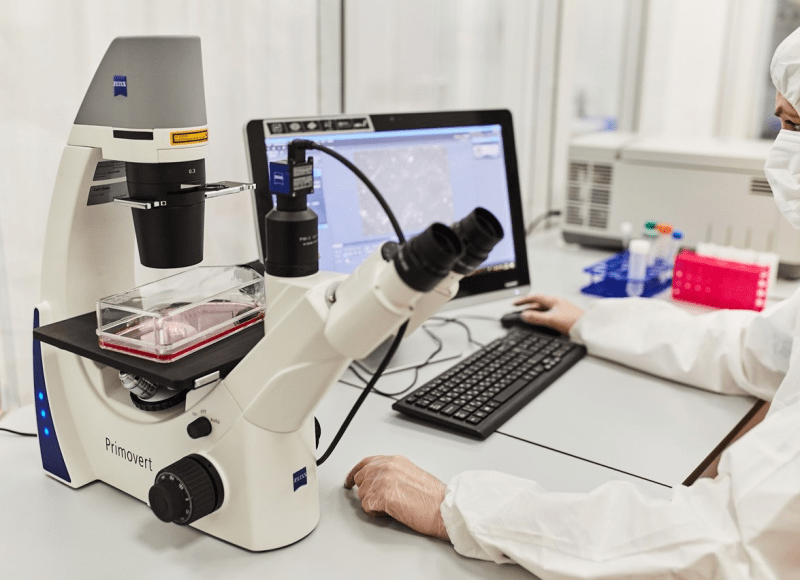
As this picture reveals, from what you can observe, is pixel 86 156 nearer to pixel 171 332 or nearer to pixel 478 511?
pixel 171 332

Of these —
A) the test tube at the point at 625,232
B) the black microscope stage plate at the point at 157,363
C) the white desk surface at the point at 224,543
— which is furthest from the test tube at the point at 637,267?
the black microscope stage plate at the point at 157,363

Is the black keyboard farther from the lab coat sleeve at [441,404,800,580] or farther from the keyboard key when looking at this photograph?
the lab coat sleeve at [441,404,800,580]

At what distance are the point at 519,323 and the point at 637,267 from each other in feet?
1.50

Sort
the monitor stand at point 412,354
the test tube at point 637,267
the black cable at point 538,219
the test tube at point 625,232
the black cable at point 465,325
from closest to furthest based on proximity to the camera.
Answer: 1. the monitor stand at point 412,354
2. the black cable at point 465,325
3. the test tube at point 637,267
4. the test tube at point 625,232
5. the black cable at point 538,219

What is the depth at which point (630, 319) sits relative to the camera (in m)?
1.38

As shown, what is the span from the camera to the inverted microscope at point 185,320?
68 centimetres

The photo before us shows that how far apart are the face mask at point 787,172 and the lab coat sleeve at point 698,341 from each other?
177 millimetres

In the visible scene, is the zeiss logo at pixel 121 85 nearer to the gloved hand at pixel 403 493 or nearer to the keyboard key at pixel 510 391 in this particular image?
the gloved hand at pixel 403 493

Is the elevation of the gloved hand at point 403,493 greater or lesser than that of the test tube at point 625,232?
lesser

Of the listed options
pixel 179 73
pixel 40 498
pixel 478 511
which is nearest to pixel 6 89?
pixel 179 73

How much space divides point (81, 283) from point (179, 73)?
0.31m

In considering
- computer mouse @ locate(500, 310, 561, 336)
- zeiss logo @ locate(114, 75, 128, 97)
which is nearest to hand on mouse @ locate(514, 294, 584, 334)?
computer mouse @ locate(500, 310, 561, 336)

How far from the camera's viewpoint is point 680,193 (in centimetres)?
202

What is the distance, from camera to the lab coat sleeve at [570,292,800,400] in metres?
1.24
